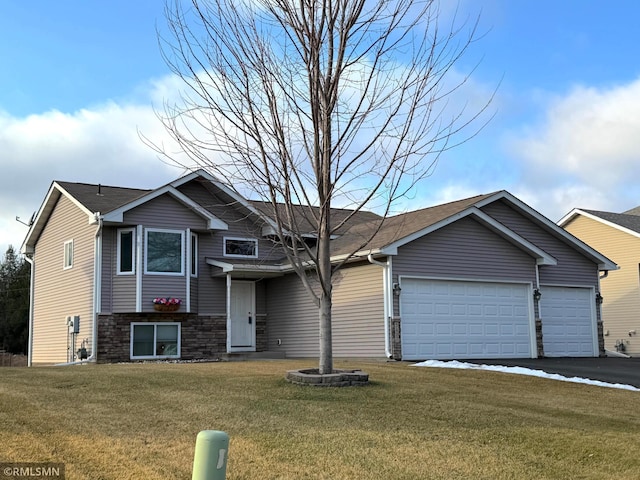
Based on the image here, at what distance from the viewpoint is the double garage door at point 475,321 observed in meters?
17.7

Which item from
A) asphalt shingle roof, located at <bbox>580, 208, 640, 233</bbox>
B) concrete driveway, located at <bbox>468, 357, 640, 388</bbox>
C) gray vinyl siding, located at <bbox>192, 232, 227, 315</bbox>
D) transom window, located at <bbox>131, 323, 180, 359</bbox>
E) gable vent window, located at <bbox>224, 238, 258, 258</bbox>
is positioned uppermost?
asphalt shingle roof, located at <bbox>580, 208, 640, 233</bbox>

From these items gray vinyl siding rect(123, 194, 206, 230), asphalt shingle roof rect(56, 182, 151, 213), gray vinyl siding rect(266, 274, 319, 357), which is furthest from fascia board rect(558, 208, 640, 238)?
asphalt shingle roof rect(56, 182, 151, 213)

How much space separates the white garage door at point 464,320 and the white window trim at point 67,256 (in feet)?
35.3

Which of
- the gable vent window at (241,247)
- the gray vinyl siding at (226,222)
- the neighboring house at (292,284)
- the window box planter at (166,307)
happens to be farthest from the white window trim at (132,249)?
the gable vent window at (241,247)

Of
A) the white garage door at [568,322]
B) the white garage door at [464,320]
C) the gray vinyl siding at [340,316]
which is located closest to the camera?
the white garage door at [464,320]

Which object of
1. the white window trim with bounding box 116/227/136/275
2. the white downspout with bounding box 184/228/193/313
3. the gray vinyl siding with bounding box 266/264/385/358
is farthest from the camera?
the white downspout with bounding box 184/228/193/313

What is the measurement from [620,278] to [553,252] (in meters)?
7.25

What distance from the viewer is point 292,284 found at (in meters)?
21.2

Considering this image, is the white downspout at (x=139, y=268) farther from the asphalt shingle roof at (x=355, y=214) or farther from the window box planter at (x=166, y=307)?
the asphalt shingle roof at (x=355, y=214)

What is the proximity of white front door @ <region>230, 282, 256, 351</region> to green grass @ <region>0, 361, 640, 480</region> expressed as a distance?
9.81 m

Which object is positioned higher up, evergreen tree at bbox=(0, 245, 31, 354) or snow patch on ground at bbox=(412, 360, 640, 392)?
evergreen tree at bbox=(0, 245, 31, 354)

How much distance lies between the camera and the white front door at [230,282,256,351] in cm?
2180

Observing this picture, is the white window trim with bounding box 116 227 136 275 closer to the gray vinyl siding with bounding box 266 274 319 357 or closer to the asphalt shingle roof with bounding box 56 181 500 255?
the asphalt shingle roof with bounding box 56 181 500 255

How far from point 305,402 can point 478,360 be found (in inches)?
382
